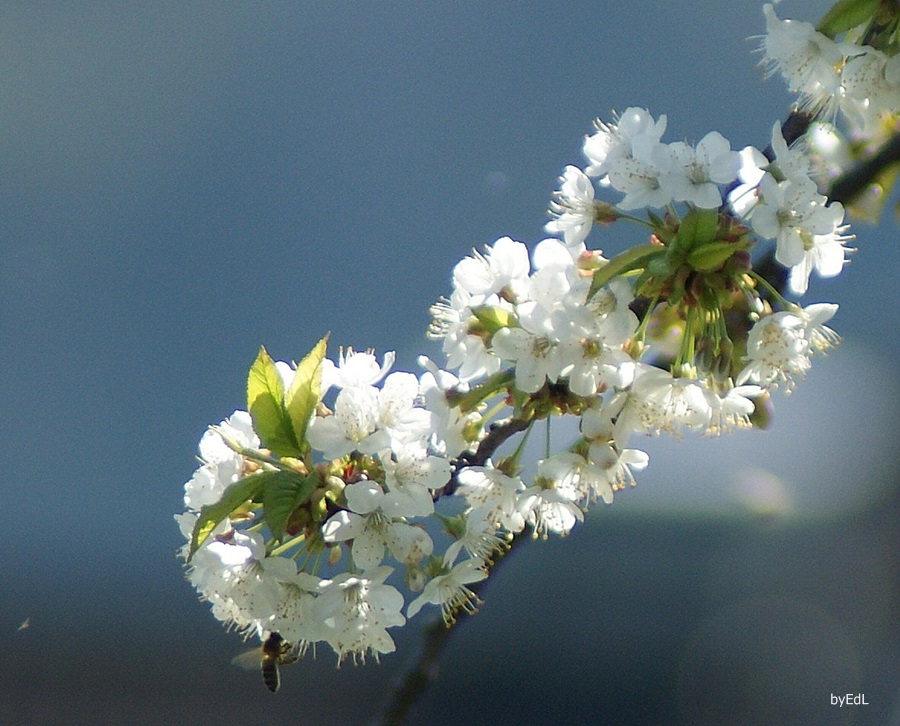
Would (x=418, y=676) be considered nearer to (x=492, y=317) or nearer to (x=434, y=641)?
(x=434, y=641)

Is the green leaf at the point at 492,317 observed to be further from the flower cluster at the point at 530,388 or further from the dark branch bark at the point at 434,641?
the dark branch bark at the point at 434,641

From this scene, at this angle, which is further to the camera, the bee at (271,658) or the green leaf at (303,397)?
the bee at (271,658)

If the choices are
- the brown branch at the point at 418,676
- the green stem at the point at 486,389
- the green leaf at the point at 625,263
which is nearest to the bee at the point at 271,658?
the brown branch at the point at 418,676

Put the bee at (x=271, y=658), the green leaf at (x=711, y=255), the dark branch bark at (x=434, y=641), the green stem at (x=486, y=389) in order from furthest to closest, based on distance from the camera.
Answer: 1. the dark branch bark at (x=434, y=641)
2. the bee at (x=271, y=658)
3. the green stem at (x=486, y=389)
4. the green leaf at (x=711, y=255)

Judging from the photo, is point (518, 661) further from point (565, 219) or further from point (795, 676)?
point (565, 219)

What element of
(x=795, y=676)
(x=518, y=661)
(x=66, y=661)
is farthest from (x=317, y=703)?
(x=795, y=676)

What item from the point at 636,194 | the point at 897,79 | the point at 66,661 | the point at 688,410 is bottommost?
the point at 688,410
